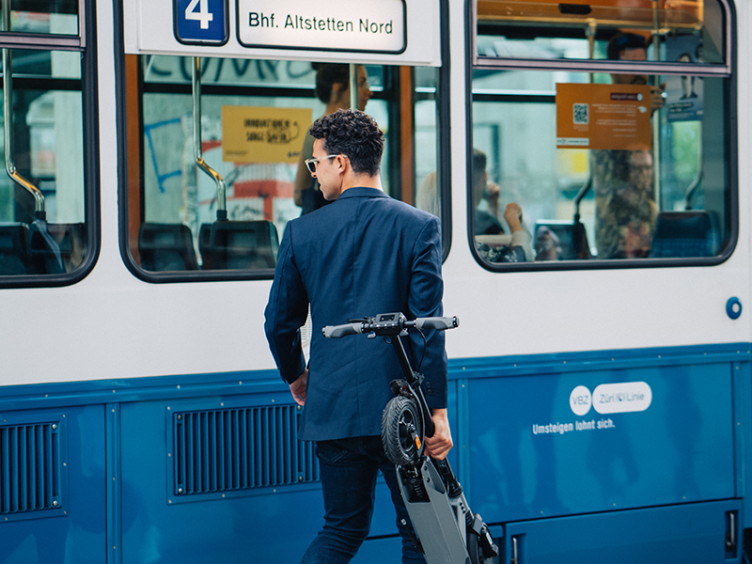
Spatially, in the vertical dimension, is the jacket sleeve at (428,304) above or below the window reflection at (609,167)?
below

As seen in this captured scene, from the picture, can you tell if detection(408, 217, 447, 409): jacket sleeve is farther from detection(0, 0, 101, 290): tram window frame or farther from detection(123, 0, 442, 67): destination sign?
detection(0, 0, 101, 290): tram window frame

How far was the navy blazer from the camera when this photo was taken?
2492mm

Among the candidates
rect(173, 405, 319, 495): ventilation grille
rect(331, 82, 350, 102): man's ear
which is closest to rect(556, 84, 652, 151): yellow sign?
rect(331, 82, 350, 102): man's ear

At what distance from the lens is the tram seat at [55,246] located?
2914mm

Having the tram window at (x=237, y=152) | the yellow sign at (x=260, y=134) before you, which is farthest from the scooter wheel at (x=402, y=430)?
the yellow sign at (x=260, y=134)

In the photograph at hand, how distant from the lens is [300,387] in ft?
9.03

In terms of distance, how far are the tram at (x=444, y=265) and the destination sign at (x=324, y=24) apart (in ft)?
0.03

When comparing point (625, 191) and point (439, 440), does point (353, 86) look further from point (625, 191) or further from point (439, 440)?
point (439, 440)

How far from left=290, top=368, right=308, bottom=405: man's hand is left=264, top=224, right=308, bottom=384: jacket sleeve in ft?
0.39

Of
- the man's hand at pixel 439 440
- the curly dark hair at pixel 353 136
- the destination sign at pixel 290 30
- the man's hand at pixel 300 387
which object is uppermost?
the destination sign at pixel 290 30

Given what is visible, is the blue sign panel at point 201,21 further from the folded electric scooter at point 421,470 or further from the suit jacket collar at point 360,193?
the folded electric scooter at point 421,470

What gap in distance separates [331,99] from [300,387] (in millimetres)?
1239

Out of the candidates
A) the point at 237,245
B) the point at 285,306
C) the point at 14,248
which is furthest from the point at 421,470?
the point at 14,248

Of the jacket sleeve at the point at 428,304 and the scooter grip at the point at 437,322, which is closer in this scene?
the scooter grip at the point at 437,322
